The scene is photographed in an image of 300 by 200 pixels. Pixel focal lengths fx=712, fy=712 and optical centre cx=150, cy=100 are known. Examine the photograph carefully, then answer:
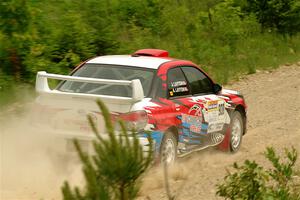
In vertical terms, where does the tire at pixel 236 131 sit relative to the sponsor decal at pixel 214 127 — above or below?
below

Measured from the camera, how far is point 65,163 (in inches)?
336

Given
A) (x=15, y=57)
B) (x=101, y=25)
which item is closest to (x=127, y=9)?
(x=101, y=25)

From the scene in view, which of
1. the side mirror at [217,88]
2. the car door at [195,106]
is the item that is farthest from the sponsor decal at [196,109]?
the side mirror at [217,88]

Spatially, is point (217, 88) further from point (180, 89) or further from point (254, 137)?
point (254, 137)

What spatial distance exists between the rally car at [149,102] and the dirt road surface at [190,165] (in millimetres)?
272

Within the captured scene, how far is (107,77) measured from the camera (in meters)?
9.16

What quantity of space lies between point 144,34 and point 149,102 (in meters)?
12.0

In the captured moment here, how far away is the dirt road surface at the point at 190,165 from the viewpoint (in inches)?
309

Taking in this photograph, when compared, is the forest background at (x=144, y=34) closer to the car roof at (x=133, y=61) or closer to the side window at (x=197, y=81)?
the car roof at (x=133, y=61)

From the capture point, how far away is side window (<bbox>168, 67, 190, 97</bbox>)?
369 inches

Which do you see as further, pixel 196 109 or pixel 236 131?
Answer: pixel 236 131

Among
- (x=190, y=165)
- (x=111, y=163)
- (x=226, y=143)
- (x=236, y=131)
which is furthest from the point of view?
(x=236, y=131)

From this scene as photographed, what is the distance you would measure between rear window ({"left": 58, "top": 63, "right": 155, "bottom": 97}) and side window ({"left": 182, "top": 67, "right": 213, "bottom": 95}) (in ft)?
3.06

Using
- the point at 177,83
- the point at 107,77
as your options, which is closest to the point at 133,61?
the point at 107,77
